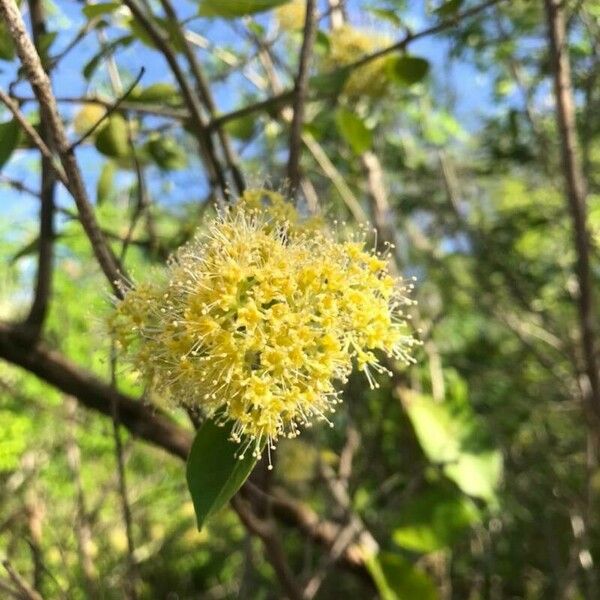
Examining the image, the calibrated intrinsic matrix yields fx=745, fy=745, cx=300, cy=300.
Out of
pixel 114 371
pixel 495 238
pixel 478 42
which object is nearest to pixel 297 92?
pixel 114 371

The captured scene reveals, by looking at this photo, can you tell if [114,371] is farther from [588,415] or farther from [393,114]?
[393,114]

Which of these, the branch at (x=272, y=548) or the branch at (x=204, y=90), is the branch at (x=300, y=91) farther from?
the branch at (x=272, y=548)

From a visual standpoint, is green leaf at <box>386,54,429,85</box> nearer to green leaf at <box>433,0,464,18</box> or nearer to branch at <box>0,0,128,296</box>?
green leaf at <box>433,0,464,18</box>

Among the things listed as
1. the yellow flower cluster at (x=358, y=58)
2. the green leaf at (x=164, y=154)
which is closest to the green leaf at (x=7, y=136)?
the green leaf at (x=164, y=154)

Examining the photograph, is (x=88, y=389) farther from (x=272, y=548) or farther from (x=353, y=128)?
(x=353, y=128)

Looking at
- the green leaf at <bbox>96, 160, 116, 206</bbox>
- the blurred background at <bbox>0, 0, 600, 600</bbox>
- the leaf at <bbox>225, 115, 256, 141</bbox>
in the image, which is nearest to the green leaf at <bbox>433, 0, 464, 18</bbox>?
the blurred background at <bbox>0, 0, 600, 600</bbox>
